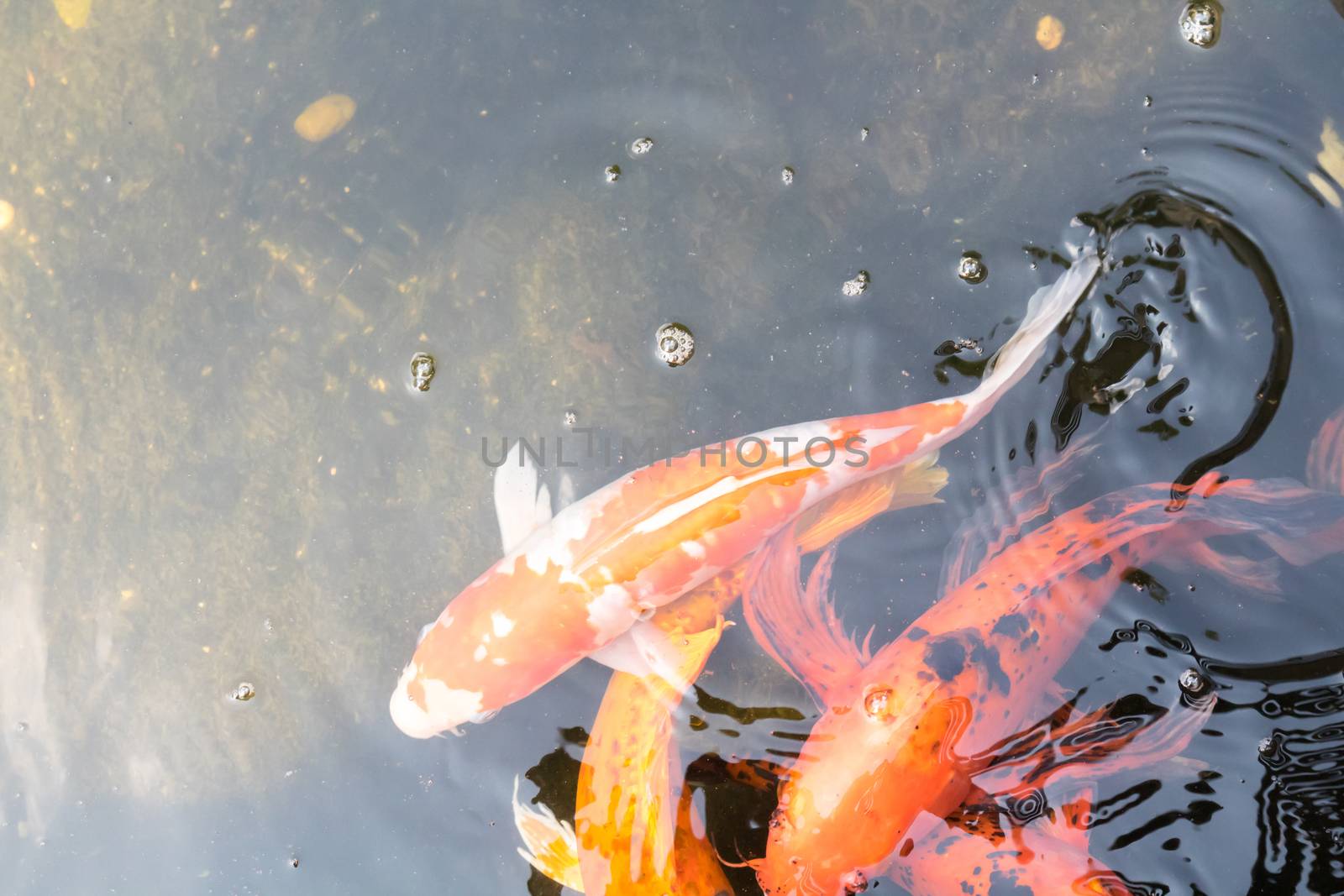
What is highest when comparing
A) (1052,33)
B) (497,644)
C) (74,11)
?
(74,11)

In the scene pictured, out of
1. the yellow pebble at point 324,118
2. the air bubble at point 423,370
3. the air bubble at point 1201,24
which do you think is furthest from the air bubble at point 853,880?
the yellow pebble at point 324,118

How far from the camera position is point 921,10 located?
3607 millimetres

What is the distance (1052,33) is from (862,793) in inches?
117

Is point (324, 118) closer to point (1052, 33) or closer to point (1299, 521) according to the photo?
point (1052, 33)

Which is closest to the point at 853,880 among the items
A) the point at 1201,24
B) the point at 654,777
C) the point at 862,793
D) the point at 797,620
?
the point at 862,793

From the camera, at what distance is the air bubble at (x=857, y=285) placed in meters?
3.55

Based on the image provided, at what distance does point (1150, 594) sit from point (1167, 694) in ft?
1.23

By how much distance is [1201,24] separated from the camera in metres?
3.49

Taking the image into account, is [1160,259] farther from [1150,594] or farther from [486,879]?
[486,879]

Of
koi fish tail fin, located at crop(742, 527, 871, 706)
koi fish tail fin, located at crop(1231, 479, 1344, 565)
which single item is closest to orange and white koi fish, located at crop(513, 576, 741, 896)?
koi fish tail fin, located at crop(742, 527, 871, 706)

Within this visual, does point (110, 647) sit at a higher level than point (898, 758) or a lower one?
higher

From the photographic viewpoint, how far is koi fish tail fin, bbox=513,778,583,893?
351cm

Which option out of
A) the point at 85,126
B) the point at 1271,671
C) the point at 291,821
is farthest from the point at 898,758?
the point at 85,126

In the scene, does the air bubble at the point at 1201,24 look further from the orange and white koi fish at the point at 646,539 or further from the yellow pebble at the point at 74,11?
the yellow pebble at the point at 74,11
